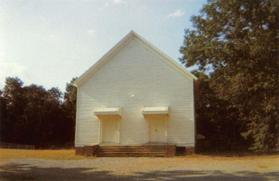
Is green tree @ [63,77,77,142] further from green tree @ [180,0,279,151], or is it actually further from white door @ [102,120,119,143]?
green tree @ [180,0,279,151]

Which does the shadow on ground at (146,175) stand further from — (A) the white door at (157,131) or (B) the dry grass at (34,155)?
(A) the white door at (157,131)

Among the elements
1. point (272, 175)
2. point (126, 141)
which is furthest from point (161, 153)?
point (272, 175)

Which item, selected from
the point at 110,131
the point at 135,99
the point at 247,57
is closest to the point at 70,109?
the point at 110,131

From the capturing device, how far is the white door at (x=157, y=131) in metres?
28.2

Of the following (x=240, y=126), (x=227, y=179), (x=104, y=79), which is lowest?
(x=227, y=179)

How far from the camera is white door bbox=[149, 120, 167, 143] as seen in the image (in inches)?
1112

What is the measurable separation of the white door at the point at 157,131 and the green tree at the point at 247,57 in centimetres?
590

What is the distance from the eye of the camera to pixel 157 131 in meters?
28.4

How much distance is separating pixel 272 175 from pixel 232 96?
15876mm

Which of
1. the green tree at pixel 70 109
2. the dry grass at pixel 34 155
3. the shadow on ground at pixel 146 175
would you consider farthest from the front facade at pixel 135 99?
the green tree at pixel 70 109

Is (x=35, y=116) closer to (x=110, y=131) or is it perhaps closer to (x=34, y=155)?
(x=110, y=131)

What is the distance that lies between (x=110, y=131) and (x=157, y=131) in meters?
3.47

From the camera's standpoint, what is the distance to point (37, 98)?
45.8 m

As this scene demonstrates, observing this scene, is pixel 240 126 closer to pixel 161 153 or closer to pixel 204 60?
pixel 204 60
